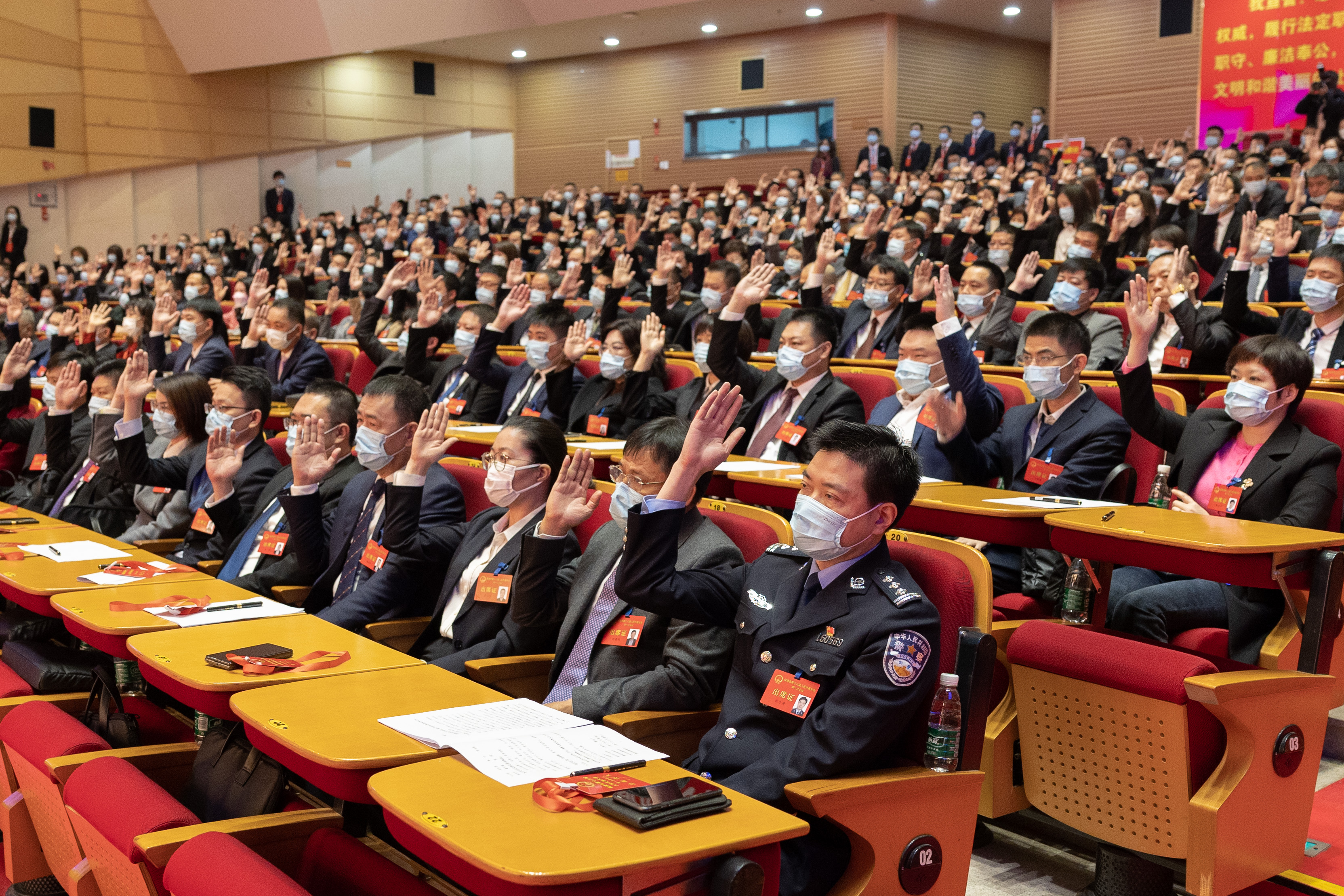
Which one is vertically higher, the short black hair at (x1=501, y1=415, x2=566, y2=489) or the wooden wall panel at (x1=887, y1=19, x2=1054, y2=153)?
the wooden wall panel at (x1=887, y1=19, x2=1054, y2=153)

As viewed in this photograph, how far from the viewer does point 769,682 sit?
2057mm

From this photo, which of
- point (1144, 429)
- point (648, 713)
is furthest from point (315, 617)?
point (1144, 429)

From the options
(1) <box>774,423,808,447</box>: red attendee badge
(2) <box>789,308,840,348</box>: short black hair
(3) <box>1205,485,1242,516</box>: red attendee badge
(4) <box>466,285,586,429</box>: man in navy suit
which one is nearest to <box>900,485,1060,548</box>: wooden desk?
(3) <box>1205,485,1242,516</box>: red attendee badge

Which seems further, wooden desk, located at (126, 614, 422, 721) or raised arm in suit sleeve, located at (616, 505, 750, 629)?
raised arm in suit sleeve, located at (616, 505, 750, 629)

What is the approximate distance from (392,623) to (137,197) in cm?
1798

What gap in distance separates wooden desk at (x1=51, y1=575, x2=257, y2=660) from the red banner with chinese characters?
1388 centimetres

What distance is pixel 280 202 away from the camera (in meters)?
18.8

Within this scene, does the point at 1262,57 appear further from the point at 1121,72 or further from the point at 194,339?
the point at 194,339

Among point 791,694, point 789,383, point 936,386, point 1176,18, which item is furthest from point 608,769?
point 1176,18

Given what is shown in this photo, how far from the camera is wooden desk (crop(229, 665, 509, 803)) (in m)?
1.71

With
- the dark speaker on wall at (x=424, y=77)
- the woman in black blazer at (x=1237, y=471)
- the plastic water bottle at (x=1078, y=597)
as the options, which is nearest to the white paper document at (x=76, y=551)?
the plastic water bottle at (x=1078, y=597)

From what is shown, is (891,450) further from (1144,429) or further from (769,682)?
(1144,429)

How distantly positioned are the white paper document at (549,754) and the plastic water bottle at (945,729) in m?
0.48

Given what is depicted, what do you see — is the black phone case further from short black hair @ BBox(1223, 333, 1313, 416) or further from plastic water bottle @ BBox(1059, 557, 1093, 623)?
short black hair @ BBox(1223, 333, 1313, 416)
